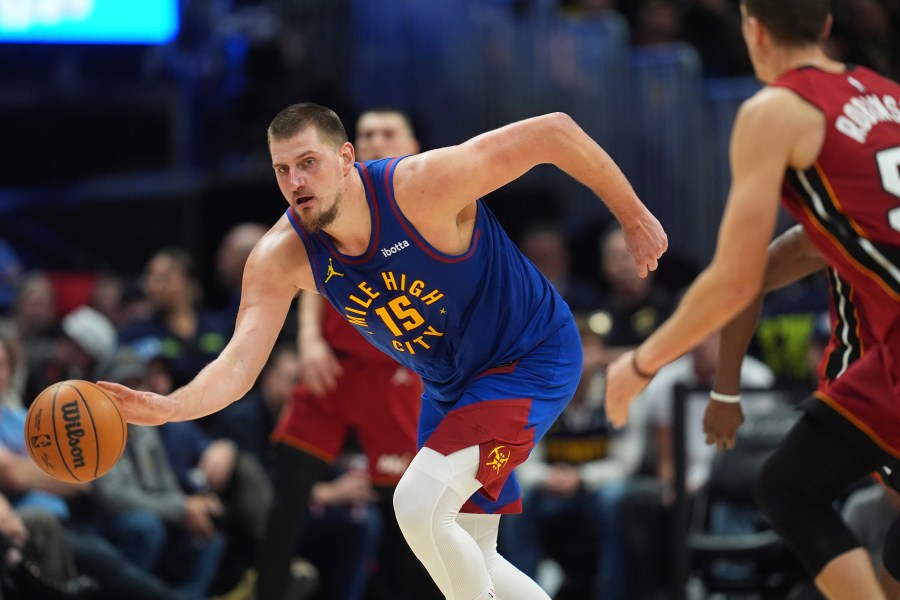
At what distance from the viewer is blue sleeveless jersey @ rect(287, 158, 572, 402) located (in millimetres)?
4633

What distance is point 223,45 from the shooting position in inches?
496

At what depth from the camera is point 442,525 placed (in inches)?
176

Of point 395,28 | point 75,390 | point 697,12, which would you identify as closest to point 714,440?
point 75,390

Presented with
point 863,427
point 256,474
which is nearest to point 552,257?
point 256,474

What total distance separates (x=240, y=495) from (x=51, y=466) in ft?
12.2

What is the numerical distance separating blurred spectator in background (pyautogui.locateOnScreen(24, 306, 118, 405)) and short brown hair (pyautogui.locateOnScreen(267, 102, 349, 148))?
153 inches

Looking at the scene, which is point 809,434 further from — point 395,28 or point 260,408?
point 395,28

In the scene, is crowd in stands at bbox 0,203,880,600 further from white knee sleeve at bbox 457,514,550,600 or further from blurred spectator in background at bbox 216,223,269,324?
white knee sleeve at bbox 457,514,550,600

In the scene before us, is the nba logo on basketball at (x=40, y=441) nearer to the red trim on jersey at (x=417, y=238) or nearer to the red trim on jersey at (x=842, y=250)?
the red trim on jersey at (x=417, y=238)

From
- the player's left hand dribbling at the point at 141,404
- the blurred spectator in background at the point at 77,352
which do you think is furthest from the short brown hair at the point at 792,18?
the blurred spectator in background at the point at 77,352

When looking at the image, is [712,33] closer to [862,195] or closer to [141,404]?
[862,195]

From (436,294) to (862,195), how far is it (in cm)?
146

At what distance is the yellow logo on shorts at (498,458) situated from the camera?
467cm

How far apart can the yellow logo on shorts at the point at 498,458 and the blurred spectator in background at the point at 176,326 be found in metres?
4.33
